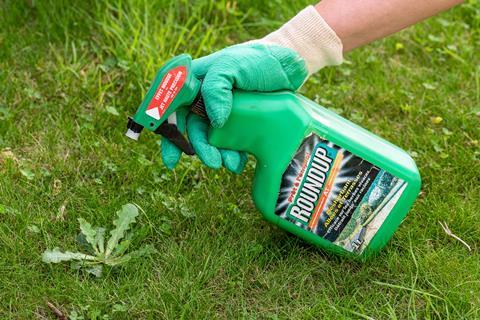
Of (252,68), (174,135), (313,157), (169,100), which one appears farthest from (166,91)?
(313,157)

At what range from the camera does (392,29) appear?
2.43m

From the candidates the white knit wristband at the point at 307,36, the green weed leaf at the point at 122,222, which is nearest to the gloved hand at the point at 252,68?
the white knit wristband at the point at 307,36

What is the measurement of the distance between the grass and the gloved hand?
0.29 metres

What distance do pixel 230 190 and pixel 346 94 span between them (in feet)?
2.59

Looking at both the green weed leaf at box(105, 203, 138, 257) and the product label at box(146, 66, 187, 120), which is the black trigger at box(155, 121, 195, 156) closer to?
the product label at box(146, 66, 187, 120)

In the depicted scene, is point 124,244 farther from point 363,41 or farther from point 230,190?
point 363,41

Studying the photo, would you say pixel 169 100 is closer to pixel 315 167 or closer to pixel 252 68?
pixel 252 68

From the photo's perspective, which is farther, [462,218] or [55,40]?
[55,40]

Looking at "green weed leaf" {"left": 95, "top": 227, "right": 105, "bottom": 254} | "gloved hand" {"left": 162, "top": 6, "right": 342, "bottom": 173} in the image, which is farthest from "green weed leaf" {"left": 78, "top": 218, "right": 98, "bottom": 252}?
"gloved hand" {"left": 162, "top": 6, "right": 342, "bottom": 173}

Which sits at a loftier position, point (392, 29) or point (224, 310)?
point (392, 29)

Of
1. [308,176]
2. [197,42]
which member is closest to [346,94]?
[197,42]

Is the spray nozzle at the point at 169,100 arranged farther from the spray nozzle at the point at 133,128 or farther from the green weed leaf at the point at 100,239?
the green weed leaf at the point at 100,239

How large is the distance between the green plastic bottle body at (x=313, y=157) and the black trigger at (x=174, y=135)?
0.24 ft

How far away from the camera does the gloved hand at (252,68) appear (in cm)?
218
